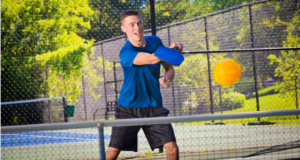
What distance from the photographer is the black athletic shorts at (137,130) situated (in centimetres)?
263

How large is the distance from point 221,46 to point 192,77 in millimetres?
1538

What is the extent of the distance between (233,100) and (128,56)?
27.2 ft

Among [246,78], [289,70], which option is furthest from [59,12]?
[289,70]

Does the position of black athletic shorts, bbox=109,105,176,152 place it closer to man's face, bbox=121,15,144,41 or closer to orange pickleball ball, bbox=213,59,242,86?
man's face, bbox=121,15,144,41

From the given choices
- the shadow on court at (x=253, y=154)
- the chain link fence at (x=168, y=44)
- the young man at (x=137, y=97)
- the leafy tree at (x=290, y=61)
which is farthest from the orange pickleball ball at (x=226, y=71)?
the leafy tree at (x=290, y=61)

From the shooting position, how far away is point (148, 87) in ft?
9.26

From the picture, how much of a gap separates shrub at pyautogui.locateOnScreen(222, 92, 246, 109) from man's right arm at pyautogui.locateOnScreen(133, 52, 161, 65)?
7482mm

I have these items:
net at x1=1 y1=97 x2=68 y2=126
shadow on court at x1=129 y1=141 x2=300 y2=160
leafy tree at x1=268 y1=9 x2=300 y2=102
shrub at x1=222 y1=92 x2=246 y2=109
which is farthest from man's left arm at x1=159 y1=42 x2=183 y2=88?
net at x1=1 y1=97 x2=68 y2=126

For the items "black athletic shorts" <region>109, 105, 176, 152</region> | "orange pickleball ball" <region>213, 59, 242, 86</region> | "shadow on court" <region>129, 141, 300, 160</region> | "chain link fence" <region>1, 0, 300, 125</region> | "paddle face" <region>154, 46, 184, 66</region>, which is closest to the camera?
"paddle face" <region>154, 46, 184, 66</region>

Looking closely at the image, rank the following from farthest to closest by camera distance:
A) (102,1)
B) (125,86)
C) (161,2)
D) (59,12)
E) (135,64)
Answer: (59,12) < (161,2) < (102,1) < (125,86) < (135,64)

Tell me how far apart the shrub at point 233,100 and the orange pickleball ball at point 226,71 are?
18.1 feet

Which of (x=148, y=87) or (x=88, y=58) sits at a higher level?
(x=88, y=58)

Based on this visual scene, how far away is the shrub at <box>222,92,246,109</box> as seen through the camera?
32.3ft

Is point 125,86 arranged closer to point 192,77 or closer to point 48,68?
point 192,77
